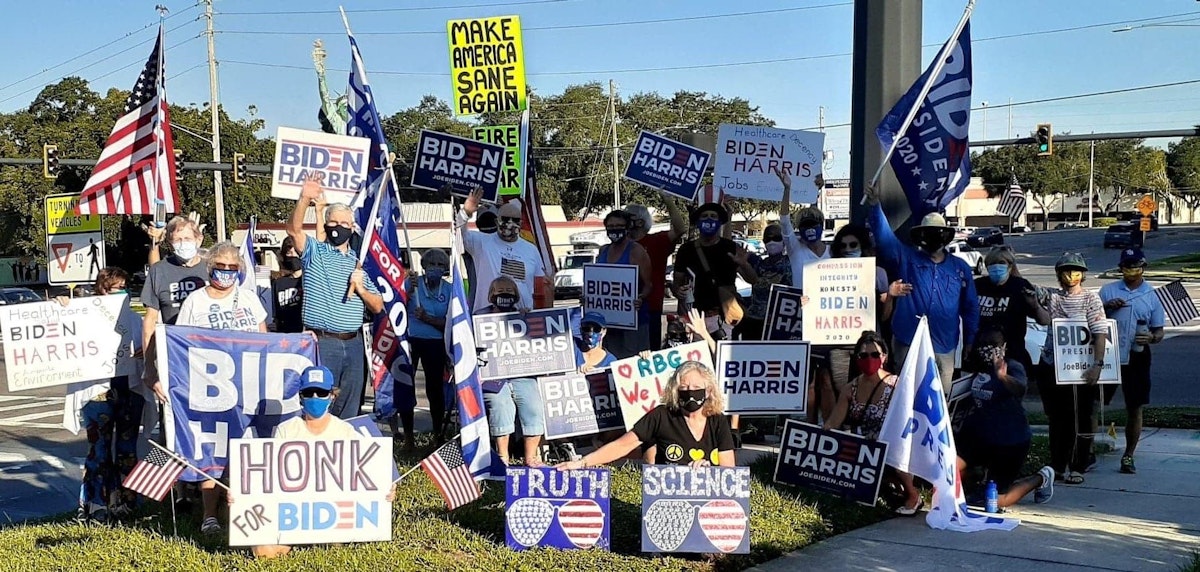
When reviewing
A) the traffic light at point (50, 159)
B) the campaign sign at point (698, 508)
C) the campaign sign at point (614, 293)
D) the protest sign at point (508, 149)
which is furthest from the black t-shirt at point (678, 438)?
the traffic light at point (50, 159)

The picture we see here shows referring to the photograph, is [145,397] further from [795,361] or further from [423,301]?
[795,361]

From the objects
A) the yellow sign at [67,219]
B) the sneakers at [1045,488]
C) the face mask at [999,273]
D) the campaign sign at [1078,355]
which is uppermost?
the yellow sign at [67,219]

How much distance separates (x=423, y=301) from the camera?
380 inches

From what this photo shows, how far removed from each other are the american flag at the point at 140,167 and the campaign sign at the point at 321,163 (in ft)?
4.03

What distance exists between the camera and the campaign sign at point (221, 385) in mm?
7000

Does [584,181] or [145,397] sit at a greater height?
[584,181]

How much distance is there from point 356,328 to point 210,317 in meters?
1.04

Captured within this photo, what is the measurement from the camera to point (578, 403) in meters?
8.35

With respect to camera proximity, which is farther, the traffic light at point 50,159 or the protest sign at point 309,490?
the traffic light at point 50,159

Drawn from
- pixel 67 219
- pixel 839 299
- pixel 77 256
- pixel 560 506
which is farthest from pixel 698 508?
pixel 67 219

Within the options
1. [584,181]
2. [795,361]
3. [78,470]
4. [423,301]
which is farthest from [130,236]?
[584,181]

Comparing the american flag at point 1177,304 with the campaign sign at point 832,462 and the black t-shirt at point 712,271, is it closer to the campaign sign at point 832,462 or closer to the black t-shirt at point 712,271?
the black t-shirt at point 712,271

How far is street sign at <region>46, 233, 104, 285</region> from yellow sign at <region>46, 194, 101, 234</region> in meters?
0.10

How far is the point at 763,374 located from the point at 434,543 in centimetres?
296
